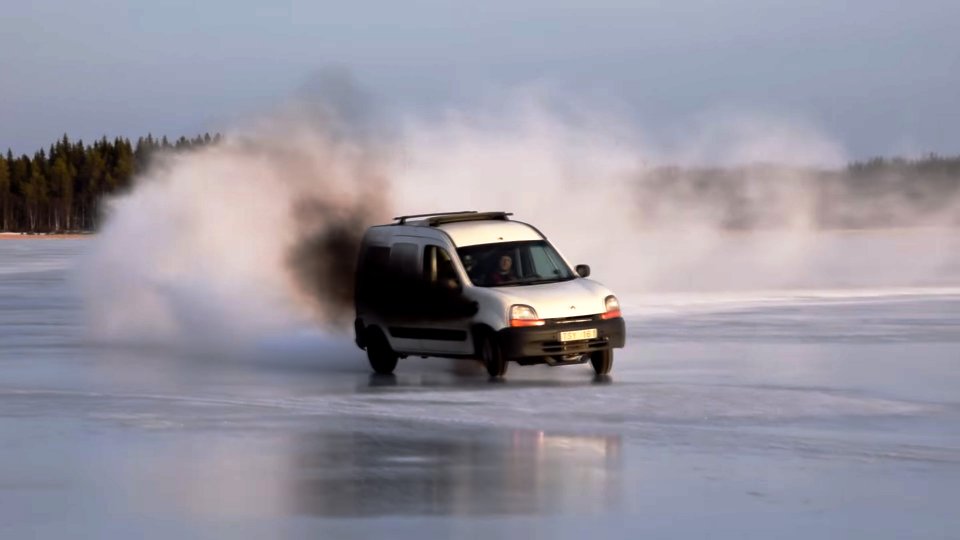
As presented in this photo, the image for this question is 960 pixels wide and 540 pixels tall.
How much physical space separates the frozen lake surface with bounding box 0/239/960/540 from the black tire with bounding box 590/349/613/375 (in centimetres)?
→ 26

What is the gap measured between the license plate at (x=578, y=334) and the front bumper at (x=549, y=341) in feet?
0.11

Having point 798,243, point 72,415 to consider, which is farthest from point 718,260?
Answer: point 72,415

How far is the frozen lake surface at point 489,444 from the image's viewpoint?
9.60 m

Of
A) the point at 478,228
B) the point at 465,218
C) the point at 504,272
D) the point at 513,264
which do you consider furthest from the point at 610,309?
the point at 465,218

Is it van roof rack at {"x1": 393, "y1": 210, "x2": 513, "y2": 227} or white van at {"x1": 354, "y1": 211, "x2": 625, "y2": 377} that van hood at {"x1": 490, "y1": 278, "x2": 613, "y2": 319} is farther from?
van roof rack at {"x1": 393, "y1": 210, "x2": 513, "y2": 227}

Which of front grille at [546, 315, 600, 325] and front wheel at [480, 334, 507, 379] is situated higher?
front grille at [546, 315, 600, 325]

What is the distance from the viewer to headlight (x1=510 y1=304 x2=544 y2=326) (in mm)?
18453

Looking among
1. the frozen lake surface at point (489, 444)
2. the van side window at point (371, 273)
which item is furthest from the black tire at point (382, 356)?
the van side window at point (371, 273)

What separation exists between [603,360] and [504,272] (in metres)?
1.60

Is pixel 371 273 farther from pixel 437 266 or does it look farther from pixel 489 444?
pixel 489 444

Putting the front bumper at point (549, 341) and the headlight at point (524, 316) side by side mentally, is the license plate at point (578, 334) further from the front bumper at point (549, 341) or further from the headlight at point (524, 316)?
the headlight at point (524, 316)

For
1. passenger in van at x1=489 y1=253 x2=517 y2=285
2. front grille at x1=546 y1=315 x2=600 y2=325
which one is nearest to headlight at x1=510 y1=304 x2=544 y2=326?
front grille at x1=546 y1=315 x2=600 y2=325

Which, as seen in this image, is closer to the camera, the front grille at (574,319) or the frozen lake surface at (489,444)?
the frozen lake surface at (489,444)

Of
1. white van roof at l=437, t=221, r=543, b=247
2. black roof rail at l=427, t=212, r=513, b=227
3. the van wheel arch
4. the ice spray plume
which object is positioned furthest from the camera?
the ice spray plume
